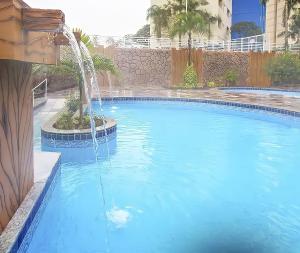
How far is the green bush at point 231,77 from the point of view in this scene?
2057cm

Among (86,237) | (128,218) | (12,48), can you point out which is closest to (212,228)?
(128,218)

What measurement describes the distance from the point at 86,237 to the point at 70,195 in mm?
1181

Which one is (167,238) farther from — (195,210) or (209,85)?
(209,85)

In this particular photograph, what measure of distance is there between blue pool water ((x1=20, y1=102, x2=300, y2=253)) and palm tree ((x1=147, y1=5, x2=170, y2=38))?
70.4 ft

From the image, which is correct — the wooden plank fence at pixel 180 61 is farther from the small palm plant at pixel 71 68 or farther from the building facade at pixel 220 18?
the small palm plant at pixel 71 68

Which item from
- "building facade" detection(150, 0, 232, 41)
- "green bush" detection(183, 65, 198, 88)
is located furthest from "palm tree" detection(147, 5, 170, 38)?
"green bush" detection(183, 65, 198, 88)

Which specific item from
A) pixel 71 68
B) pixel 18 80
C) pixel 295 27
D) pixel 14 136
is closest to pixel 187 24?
pixel 71 68

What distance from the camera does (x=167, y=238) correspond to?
11.8 feet

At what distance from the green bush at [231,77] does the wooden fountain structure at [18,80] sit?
17.6 meters

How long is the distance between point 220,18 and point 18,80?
108 feet

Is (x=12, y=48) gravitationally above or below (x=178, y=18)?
below

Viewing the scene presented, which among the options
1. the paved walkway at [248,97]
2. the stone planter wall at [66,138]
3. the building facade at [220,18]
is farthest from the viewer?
the building facade at [220,18]

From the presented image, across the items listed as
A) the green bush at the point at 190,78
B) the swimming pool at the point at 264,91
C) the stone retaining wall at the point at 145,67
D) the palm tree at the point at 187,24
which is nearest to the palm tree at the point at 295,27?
the swimming pool at the point at 264,91

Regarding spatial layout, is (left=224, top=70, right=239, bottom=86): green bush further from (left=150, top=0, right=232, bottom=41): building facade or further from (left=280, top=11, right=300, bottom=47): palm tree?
(left=280, top=11, right=300, bottom=47): palm tree
